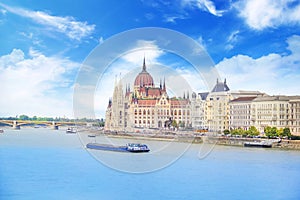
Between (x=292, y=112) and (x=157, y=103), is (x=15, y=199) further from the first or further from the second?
(x=292, y=112)

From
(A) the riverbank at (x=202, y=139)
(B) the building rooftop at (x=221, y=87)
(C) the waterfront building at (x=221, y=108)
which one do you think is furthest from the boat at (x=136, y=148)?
(C) the waterfront building at (x=221, y=108)

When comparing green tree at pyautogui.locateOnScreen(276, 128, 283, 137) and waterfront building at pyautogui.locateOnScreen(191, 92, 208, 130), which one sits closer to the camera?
waterfront building at pyautogui.locateOnScreen(191, 92, 208, 130)

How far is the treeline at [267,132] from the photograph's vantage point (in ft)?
26.2

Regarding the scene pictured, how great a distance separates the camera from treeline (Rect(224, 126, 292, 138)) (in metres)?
7.99

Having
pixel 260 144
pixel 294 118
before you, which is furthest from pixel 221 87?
pixel 294 118

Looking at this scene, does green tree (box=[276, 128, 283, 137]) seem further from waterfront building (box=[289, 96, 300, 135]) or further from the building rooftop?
the building rooftop

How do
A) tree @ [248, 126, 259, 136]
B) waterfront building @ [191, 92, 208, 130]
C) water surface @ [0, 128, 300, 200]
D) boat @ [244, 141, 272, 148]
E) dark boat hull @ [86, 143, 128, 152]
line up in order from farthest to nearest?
tree @ [248, 126, 259, 136] < boat @ [244, 141, 272, 148] < waterfront building @ [191, 92, 208, 130] < dark boat hull @ [86, 143, 128, 152] < water surface @ [0, 128, 300, 200]

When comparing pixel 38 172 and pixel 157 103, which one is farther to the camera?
pixel 157 103

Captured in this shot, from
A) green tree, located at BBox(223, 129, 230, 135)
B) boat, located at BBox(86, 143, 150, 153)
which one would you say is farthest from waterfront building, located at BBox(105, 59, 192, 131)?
green tree, located at BBox(223, 129, 230, 135)

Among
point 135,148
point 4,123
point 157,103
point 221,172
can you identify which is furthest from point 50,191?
point 4,123

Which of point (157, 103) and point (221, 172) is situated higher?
point (157, 103)

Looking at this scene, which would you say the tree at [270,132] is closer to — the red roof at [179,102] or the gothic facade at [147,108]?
the gothic facade at [147,108]

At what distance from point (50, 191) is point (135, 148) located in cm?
283

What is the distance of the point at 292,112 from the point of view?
8219 mm
